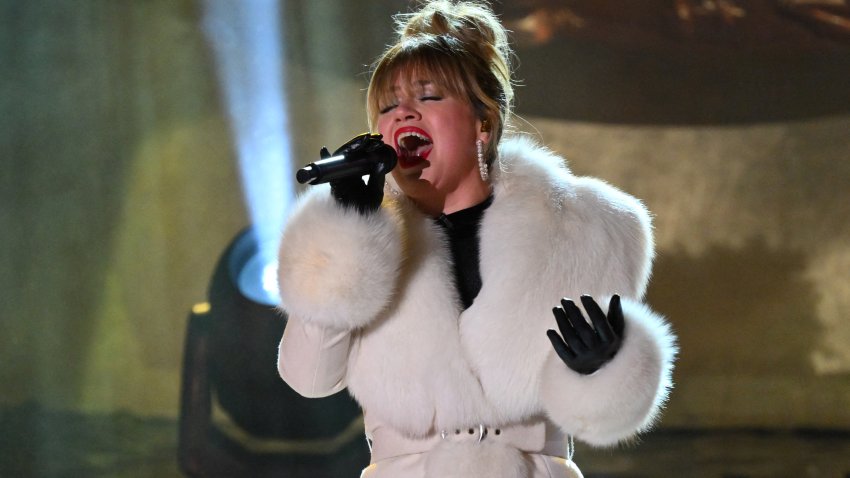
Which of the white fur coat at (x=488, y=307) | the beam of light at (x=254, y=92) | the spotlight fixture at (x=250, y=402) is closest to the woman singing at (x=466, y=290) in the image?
the white fur coat at (x=488, y=307)

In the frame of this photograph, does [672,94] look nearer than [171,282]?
No

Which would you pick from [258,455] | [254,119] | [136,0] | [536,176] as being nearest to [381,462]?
[536,176]

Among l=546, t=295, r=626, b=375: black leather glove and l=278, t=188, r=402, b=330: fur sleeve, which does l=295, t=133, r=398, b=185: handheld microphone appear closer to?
l=278, t=188, r=402, b=330: fur sleeve

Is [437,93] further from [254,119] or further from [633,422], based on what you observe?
[254,119]

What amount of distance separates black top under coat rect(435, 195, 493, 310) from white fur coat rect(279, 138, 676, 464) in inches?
1.7

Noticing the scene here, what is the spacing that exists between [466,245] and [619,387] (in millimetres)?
309

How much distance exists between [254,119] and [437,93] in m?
2.28

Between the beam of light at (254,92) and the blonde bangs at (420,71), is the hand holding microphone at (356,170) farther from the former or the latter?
the beam of light at (254,92)

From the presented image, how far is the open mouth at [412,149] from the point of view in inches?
48.1

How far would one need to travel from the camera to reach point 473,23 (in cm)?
131

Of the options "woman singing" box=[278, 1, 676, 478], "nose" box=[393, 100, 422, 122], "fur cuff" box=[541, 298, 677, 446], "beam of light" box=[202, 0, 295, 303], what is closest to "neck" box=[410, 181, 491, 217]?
"woman singing" box=[278, 1, 676, 478]

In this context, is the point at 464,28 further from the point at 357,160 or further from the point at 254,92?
the point at 254,92

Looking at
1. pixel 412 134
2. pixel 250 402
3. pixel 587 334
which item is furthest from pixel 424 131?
pixel 250 402

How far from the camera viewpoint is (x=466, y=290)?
1.25 m
